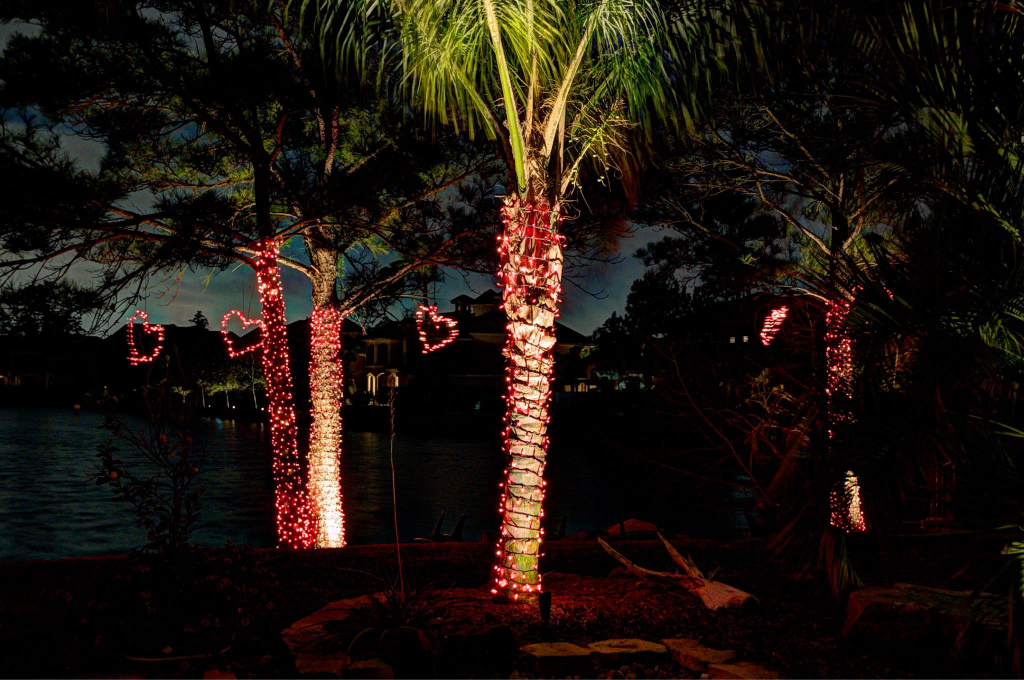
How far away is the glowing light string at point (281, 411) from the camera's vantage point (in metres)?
9.30

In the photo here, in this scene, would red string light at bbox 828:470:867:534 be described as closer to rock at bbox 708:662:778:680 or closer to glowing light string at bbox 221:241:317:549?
rock at bbox 708:662:778:680

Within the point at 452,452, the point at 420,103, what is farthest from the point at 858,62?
the point at 452,452

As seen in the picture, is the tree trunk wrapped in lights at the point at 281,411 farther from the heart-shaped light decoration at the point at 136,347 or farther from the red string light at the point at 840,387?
the red string light at the point at 840,387

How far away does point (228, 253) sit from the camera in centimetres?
923

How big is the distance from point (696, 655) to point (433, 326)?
703 cm

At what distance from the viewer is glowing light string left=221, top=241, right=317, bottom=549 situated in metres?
9.30

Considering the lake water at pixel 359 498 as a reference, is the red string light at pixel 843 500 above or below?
above

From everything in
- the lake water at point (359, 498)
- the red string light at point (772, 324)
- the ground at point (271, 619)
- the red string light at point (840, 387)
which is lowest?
the lake water at point (359, 498)

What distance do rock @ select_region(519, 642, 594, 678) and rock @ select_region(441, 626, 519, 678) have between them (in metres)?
0.12

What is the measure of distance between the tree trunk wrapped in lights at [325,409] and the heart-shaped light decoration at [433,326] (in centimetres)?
126

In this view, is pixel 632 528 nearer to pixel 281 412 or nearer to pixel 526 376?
pixel 281 412

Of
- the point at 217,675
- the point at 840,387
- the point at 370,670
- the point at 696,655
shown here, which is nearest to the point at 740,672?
the point at 696,655

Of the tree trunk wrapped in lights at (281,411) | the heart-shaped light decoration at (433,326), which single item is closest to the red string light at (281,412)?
the tree trunk wrapped in lights at (281,411)

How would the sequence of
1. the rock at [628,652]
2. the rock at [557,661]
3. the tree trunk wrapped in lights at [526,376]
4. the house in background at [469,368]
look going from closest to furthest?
the rock at [557,661]
the rock at [628,652]
the tree trunk wrapped in lights at [526,376]
the house in background at [469,368]
